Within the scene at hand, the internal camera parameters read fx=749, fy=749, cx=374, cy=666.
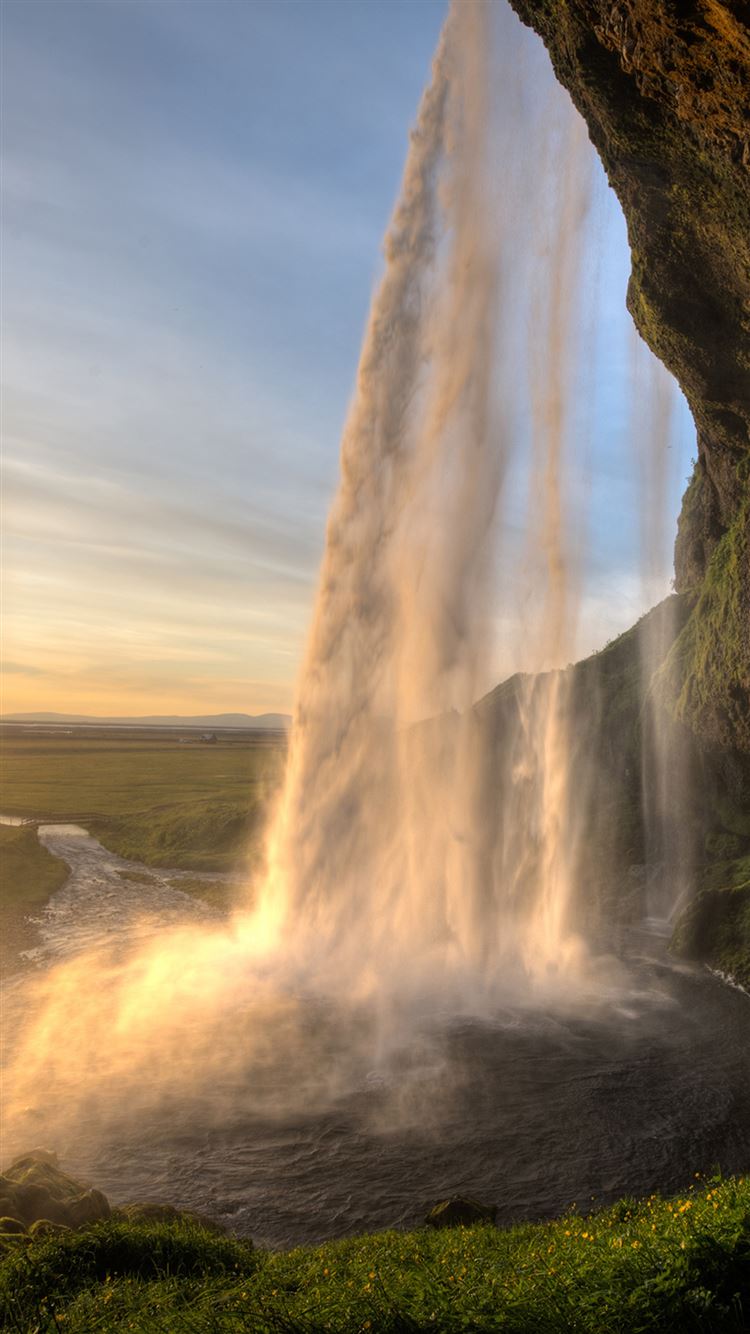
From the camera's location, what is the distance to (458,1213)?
463 inches

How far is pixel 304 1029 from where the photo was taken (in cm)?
2016

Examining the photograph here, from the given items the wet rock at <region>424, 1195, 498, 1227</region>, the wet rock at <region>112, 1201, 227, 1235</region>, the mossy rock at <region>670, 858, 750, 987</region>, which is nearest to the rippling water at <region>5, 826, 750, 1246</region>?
the wet rock at <region>424, 1195, 498, 1227</region>

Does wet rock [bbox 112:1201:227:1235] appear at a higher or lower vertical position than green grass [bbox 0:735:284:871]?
higher

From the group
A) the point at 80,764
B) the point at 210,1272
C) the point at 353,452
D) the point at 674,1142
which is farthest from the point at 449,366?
the point at 80,764

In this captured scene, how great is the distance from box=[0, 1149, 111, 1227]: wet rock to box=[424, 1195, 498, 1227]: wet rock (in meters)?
4.97

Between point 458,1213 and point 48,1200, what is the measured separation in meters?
6.15

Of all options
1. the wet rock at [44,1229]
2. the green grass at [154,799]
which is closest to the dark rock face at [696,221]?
the wet rock at [44,1229]

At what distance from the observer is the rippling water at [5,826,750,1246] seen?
1302cm

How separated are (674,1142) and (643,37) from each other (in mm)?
21917

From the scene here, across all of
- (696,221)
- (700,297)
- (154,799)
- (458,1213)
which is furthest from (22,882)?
(696,221)

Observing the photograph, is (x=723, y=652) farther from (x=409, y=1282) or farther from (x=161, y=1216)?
(x=409, y=1282)

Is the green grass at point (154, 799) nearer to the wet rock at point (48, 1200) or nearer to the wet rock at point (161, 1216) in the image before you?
the wet rock at point (48, 1200)

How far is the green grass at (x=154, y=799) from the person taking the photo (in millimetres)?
49906

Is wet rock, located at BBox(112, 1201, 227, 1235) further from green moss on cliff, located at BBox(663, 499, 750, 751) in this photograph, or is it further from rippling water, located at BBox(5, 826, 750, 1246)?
green moss on cliff, located at BBox(663, 499, 750, 751)
